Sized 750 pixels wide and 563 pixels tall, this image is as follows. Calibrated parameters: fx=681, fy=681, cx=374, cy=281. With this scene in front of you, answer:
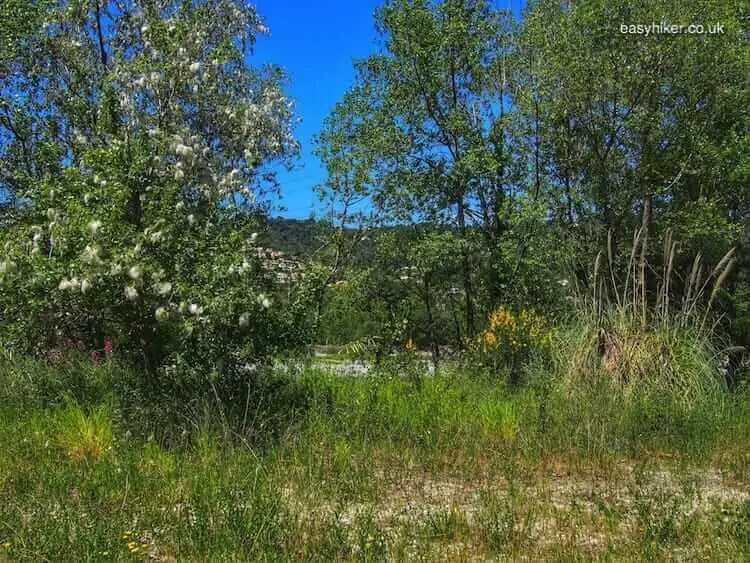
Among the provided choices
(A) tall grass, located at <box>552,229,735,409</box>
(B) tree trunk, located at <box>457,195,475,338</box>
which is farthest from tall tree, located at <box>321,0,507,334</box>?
(A) tall grass, located at <box>552,229,735,409</box>

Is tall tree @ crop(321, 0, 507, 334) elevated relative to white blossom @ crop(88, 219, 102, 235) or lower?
elevated

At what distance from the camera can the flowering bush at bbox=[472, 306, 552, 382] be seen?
926 centimetres

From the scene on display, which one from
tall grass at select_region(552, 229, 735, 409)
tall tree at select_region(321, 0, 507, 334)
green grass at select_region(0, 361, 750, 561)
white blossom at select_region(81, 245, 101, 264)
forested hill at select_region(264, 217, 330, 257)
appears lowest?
green grass at select_region(0, 361, 750, 561)

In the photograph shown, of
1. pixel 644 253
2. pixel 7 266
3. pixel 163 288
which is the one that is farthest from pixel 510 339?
pixel 7 266

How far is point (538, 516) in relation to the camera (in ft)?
13.2

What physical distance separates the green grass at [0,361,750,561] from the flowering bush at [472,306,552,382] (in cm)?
192

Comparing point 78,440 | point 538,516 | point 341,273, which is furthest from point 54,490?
point 341,273

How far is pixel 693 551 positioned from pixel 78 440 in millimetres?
4485

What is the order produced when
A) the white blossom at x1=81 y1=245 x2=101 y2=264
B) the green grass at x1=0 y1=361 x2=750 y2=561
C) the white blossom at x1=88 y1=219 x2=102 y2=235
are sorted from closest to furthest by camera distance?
the green grass at x1=0 y1=361 x2=750 y2=561, the white blossom at x1=81 y1=245 x2=101 y2=264, the white blossom at x1=88 y1=219 x2=102 y2=235

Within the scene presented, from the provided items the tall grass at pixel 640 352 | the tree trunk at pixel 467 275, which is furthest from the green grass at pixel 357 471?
the tree trunk at pixel 467 275

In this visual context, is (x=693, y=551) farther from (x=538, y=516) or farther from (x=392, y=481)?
(x=392, y=481)

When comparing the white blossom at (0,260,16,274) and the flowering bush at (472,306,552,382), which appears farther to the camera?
the flowering bush at (472,306,552,382)

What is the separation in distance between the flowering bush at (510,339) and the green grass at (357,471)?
1.92 m

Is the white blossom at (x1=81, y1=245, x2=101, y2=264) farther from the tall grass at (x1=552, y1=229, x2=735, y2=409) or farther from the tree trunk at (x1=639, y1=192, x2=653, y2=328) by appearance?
the tree trunk at (x1=639, y1=192, x2=653, y2=328)
